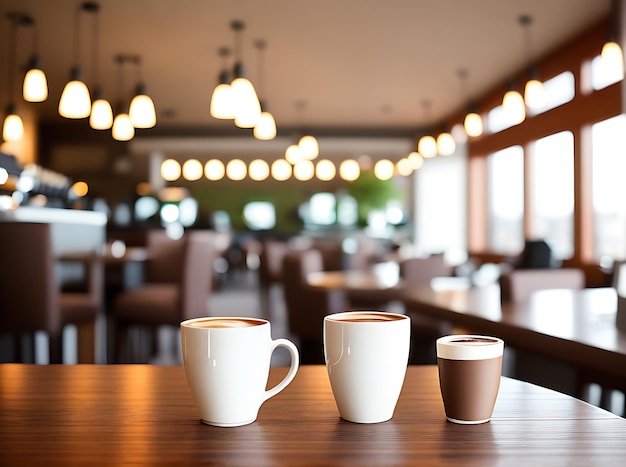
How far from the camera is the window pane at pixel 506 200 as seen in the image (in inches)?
371

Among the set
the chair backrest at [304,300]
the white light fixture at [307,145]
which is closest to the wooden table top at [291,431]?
the chair backrest at [304,300]

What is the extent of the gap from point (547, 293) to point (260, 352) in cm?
164

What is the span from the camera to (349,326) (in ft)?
2.22

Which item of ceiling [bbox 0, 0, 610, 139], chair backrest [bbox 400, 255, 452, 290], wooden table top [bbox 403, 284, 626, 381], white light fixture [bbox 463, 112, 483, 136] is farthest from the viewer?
white light fixture [bbox 463, 112, 483, 136]

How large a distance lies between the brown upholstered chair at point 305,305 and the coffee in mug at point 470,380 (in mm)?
2719

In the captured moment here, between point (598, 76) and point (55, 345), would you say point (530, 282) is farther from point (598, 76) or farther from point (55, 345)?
point (598, 76)

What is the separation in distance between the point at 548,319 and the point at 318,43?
5913mm

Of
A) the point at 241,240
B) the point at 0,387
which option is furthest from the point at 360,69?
the point at 0,387

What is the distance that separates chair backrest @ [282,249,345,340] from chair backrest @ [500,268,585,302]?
124 cm

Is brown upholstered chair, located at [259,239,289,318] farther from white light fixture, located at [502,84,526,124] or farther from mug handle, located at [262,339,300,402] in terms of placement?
mug handle, located at [262,339,300,402]

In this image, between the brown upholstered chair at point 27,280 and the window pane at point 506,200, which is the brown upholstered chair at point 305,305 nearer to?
the brown upholstered chair at point 27,280

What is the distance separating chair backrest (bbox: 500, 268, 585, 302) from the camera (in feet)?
6.66

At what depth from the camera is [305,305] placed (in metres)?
3.55

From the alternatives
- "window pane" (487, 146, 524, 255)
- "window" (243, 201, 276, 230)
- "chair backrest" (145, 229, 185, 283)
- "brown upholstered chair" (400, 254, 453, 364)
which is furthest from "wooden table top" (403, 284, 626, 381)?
"window" (243, 201, 276, 230)
